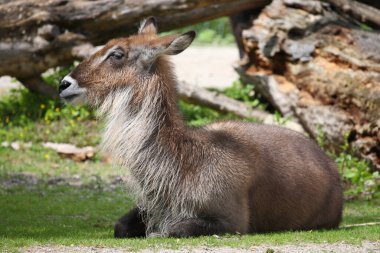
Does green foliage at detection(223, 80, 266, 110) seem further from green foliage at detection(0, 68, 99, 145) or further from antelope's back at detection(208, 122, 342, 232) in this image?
antelope's back at detection(208, 122, 342, 232)

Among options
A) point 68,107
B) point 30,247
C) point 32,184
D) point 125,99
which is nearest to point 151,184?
point 125,99

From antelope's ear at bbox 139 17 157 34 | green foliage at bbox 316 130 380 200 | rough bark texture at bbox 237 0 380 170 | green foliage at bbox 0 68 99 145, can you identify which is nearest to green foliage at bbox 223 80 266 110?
rough bark texture at bbox 237 0 380 170

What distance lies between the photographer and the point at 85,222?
882 cm

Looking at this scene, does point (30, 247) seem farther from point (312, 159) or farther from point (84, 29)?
point (84, 29)

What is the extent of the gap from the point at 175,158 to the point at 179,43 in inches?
40.3

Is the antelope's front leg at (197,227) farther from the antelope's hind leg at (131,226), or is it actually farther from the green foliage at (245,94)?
the green foliage at (245,94)

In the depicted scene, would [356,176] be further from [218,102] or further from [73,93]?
[73,93]

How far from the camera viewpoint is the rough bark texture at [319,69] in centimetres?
1137

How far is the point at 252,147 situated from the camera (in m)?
7.65

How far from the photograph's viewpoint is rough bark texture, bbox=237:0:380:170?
37.3 ft

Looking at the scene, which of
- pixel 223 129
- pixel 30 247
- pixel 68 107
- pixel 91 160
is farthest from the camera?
pixel 68 107

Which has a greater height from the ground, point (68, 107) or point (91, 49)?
point (91, 49)

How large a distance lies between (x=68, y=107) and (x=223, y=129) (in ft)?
22.4

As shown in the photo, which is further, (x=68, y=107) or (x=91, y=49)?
(x=68, y=107)
